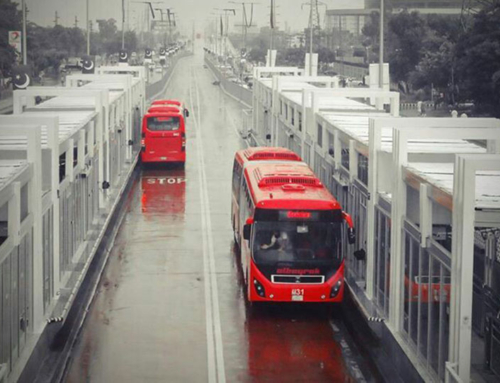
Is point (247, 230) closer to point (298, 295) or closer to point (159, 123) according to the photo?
point (298, 295)

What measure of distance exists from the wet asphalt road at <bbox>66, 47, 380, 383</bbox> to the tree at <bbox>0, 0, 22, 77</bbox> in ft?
120

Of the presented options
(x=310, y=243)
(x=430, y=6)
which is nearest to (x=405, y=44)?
(x=310, y=243)

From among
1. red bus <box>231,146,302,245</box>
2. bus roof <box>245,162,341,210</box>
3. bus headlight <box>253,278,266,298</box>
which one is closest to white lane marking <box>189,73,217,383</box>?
bus headlight <box>253,278,266,298</box>

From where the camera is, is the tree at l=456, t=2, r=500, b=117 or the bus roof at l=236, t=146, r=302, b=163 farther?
the tree at l=456, t=2, r=500, b=117

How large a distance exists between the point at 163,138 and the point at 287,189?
20.6 meters

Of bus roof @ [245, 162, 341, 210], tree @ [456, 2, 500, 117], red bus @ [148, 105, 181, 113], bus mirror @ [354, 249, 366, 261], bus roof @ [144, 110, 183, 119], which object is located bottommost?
bus mirror @ [354, 249, 366, 261]

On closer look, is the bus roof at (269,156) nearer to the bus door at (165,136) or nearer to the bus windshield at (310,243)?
the bus windshield at (310,243)

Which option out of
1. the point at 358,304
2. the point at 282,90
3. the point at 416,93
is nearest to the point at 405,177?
the point at 358,304

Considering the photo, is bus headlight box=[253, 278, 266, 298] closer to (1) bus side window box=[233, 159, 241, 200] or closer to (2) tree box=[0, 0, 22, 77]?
(1) bus side window box=[233, 159, 241, 200]

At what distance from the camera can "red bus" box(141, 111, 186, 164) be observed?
1529 inches

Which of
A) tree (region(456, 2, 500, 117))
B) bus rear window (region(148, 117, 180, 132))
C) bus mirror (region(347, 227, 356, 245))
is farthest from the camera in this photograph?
tree (region(456, 2, 500, 117))

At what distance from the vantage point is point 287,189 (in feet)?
61.3

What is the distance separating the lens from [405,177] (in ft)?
48.8

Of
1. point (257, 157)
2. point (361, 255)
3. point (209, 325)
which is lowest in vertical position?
point (209, 325)
